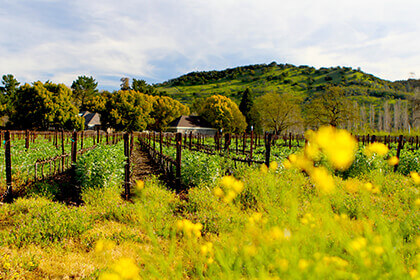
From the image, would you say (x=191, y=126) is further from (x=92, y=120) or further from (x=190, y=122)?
(x=92, y=120)

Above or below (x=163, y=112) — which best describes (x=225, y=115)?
below

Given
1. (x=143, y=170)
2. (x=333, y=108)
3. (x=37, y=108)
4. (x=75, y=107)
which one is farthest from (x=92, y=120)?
(x=143, y=170)

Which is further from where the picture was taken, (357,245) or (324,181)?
(324,181)

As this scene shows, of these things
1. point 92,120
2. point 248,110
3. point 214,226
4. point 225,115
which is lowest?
point 214,226

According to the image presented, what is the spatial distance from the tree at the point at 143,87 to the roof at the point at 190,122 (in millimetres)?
12405

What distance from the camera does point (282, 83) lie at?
141000 millimetres

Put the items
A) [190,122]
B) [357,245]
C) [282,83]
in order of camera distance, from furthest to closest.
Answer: [282,83], [190,122], [357,245]

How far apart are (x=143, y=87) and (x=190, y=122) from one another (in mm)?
18651

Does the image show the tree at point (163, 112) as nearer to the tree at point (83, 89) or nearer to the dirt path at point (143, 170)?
the tree at point (83, 89)

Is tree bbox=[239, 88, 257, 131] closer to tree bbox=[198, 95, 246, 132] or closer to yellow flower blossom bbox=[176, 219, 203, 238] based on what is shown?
tree bbox=[198, 95, 246, 132]

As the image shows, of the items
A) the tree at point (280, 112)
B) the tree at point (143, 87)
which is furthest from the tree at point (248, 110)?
the tree at point (143, 87)

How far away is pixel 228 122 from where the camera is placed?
178 feet

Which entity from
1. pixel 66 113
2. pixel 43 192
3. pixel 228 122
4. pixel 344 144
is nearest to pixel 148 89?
pixel 228 122

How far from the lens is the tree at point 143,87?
65.7 metres
